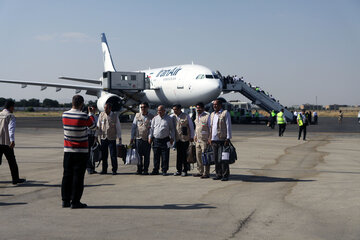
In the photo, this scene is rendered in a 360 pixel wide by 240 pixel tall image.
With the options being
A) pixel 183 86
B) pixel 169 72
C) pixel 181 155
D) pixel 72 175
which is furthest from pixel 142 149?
pixel 169 72

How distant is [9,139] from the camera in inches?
362

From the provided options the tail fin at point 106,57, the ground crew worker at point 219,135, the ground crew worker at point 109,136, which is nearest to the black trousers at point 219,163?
the ground crew worker at point 219,135

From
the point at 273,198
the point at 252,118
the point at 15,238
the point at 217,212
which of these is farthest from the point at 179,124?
the point at 252,118

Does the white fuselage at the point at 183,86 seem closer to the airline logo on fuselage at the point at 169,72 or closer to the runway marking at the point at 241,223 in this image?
the airline logo on fuselage at the point at 169,72

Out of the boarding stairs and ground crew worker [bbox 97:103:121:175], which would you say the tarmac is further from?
the boarding stairs

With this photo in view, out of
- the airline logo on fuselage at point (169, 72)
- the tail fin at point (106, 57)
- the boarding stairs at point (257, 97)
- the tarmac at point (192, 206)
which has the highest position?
the tail fin at point (106, 57)

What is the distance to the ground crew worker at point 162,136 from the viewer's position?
10.5m

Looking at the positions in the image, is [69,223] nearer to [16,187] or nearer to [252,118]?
[16,187]

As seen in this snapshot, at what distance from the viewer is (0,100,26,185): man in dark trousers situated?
9.10m

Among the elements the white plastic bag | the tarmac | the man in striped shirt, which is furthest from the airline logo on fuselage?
the man in striped shirt

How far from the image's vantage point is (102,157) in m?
10.8

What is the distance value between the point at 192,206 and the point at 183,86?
25.7 metres

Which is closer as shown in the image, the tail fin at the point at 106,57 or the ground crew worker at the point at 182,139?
the ground crew worker at the point at 182,139

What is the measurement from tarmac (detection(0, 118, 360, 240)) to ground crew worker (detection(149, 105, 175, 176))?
1.62 ft
